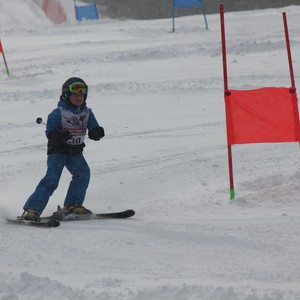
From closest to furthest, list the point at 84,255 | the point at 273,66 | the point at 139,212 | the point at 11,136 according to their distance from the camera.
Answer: the point at 84,255, the point at 139,212, the point at 11,136, the point at 273,66

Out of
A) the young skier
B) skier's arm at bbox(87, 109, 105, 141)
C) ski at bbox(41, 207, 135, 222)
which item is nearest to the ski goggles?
the young skier

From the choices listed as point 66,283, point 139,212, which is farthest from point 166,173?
point 66,283

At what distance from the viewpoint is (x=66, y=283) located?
4727 millimetres

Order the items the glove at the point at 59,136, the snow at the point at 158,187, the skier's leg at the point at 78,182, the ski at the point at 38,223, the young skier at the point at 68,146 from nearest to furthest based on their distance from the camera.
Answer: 1. the snow at the point at 158,187
2. the ski at the point at 38,223
3. the glove at the point at 59,136
4. the young skier at the point at 68,146
5. the skier's leg at the point at 78,182

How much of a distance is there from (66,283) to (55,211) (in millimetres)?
2772

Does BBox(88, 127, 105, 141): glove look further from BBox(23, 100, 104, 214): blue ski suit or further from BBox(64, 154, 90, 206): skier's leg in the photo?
BBox(64, 154, 90, 206): skier's leg

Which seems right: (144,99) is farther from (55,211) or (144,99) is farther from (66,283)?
(66,283)

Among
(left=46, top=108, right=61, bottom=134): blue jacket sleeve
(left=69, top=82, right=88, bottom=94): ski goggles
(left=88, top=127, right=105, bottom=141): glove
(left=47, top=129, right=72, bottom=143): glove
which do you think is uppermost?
(left=69, top=82, right=88, bottom=94): ski goggles

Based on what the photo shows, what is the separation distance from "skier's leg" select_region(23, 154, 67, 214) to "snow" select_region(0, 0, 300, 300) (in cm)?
32

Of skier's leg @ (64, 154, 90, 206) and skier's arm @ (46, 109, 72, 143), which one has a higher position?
skier's arm @ (46, 109, 72, 143)

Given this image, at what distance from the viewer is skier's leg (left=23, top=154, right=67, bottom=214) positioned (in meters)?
6.76

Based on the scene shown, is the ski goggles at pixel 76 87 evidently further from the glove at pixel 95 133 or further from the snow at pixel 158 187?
the snow at pixel 158 187

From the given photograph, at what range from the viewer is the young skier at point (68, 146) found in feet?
22.1

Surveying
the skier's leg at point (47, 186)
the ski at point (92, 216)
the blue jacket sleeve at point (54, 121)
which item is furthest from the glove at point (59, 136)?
the ski at point (92, 216)
